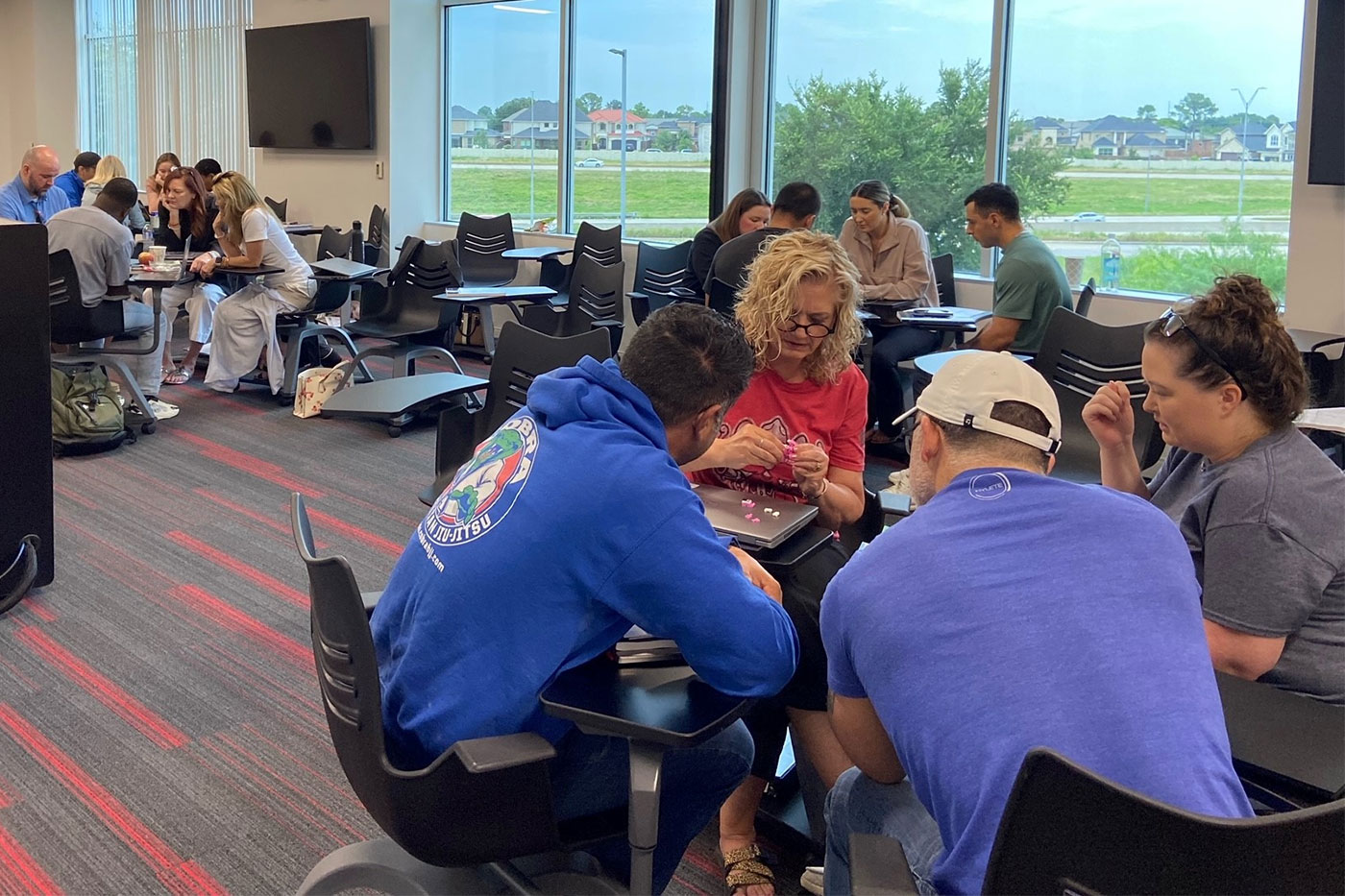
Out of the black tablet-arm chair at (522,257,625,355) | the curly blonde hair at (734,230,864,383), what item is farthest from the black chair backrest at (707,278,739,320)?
the curly blonde hair at (734,230,864,383)

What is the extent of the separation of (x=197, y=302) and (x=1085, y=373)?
5.42 metres

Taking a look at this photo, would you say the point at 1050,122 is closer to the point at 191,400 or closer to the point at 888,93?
the point at 888,93

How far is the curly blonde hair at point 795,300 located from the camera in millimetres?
2740

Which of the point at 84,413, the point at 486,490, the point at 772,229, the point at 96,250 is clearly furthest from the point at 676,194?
the point at 486,490

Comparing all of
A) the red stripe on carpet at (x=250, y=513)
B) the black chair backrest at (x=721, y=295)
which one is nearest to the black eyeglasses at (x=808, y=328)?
the red stripe on carpet at (x=250, y=513)

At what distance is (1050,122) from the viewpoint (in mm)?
6492

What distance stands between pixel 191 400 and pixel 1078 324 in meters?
5.12

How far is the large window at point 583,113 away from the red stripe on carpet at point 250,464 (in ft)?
12.1

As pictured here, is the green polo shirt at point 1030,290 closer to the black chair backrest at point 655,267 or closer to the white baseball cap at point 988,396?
the black chair backrest at point 655,267

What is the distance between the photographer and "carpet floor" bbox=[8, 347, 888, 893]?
8.21 ft

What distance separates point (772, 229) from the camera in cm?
577

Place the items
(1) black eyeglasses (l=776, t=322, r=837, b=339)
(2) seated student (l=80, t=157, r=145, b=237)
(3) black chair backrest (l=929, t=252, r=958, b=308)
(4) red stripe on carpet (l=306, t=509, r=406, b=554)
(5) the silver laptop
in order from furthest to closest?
(2) seated student (l=80, t=157, r=145, b=237), (3) black chair backrest (l=929, t=252, r=958, b=308), (4) red stripe on carpet (l=306, t=509, r=406, b=554), (1) black eyeglasses (l=776, t=322, r=837, b=339), (5) the silver laptop

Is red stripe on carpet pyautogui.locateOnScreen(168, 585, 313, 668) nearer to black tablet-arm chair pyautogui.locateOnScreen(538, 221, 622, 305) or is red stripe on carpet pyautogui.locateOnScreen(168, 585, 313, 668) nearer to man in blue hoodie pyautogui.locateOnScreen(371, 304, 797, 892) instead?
man in blue hoodie pyautogui.locateOnScreen(371, 304, 797, 892)

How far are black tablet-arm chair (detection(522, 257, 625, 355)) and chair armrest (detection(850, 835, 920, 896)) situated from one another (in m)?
5.22
